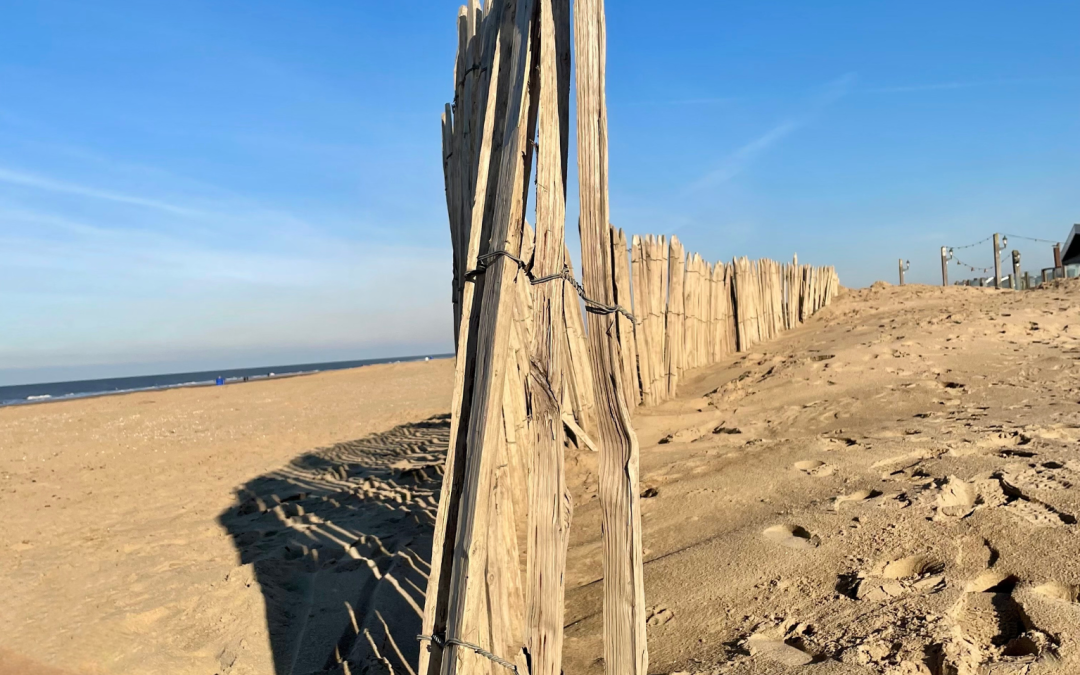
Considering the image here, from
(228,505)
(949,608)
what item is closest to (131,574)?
(228,505)

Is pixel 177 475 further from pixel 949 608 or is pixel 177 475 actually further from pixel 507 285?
pixel 949 608

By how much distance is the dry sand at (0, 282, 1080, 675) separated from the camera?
2.00 meters

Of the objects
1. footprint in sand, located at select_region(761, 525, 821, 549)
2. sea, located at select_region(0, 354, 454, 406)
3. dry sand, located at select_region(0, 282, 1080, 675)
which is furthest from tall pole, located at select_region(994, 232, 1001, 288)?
sea, located at select_region(0, 354, 454, 406)

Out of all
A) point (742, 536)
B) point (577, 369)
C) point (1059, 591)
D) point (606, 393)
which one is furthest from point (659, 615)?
point (577, 369)

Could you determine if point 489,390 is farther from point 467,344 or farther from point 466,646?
point 466,646

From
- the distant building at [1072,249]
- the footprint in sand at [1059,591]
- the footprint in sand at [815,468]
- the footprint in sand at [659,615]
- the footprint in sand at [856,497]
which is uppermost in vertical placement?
the distant building at [1072,249]

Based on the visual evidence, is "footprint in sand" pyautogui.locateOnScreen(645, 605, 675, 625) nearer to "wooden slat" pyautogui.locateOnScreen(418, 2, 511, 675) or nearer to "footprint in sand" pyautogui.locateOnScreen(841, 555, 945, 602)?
"footprint in sand" pyautogui.locateOnScreen(841, 555, 945, 602)

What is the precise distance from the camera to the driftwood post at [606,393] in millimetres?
1687

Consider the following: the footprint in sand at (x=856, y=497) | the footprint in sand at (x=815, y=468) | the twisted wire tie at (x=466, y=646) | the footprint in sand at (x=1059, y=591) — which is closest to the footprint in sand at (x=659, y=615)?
the twisted wire tie at (x=466, y=646)

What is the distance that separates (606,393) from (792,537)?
1.32 m

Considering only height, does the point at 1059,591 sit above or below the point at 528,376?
below

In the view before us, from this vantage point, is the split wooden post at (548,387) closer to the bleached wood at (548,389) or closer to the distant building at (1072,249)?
the bleached wood at (548,389)

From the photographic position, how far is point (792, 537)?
2.58m

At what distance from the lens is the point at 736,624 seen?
2125 mm
